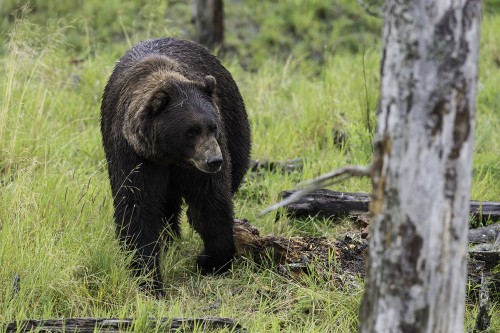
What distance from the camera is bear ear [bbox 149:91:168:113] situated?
491 cm

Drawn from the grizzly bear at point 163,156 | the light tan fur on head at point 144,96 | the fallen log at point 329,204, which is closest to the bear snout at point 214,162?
the grizzly bear at point 163,156

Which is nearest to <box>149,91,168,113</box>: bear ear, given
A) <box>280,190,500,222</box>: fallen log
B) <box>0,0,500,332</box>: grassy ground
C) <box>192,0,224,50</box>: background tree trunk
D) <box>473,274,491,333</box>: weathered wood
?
<box>0,0,500,332</box>: grassy ground

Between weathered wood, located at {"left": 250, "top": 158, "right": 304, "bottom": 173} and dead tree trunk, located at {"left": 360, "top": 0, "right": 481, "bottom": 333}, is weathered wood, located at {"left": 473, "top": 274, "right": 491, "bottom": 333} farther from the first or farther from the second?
weathered wood, located at {"left": 250, "top": 158, "right": 304, "bottom": 173}

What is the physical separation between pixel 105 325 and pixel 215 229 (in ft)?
4.93

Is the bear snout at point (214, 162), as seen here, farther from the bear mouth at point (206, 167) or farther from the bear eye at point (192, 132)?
the bear eye at point (192, 132)

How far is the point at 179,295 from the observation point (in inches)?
200

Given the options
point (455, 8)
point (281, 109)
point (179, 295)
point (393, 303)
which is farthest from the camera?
point (281, 109)

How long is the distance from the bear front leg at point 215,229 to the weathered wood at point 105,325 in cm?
122

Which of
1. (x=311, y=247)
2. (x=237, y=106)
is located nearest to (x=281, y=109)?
(x=237, y=106)

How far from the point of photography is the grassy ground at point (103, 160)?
14.9ft

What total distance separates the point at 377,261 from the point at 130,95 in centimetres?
285

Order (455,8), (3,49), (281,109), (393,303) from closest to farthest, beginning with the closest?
(455,8), (393,303), (281,109), (3,49)

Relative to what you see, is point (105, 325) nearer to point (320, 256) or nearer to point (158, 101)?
point (158, 101)

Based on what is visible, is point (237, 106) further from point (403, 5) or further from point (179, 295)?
point (403, 5)
